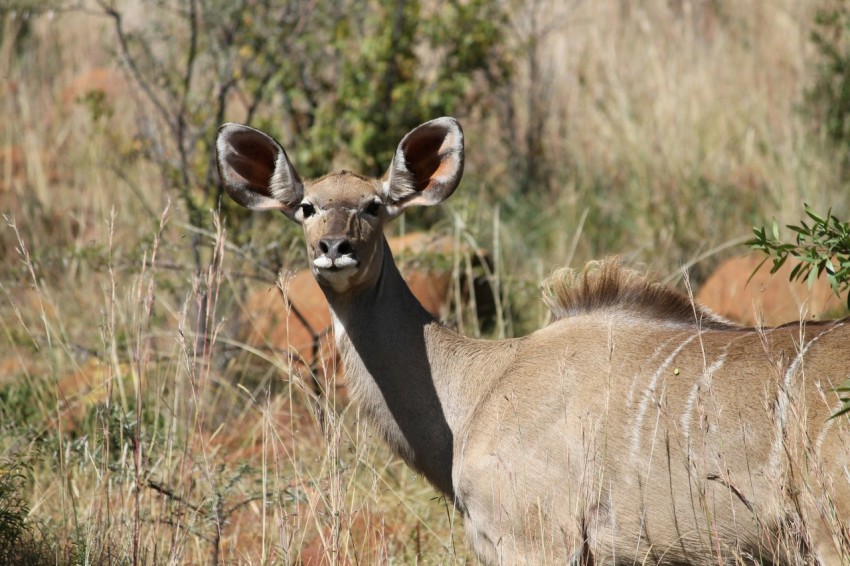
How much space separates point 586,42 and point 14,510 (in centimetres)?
862


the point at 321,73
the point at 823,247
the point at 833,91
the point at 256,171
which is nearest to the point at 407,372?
the point at 256,171

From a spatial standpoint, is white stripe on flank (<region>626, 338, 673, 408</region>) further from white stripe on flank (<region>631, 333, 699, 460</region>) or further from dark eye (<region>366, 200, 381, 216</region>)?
dark eye (<region>366, 200, 381, 216</region>)

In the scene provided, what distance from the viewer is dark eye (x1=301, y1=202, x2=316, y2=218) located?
3861mm

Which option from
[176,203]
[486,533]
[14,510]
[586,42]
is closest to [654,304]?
[486,533]

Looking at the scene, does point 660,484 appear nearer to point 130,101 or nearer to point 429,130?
point 429,130

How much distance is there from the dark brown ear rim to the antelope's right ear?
1.24ft

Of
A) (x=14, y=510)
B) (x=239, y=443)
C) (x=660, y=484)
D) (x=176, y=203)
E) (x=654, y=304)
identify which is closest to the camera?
(x=660, y=484)

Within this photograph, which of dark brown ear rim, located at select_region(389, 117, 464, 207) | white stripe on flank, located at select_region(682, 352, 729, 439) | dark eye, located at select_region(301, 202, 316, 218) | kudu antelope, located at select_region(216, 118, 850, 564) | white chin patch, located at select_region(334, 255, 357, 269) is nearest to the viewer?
kudu antelope, located at select_region(216, 118, 850, 564)

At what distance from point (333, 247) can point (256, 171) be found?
76 centimetres

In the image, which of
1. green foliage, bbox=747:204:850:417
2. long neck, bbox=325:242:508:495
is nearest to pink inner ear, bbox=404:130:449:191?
long neck, bbox=325:242:508:495

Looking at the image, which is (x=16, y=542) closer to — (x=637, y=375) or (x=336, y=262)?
(x=336, y=262)

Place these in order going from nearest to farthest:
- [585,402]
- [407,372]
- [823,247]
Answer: [823,247] → [585,402] → [407,372]

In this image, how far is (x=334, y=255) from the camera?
3.54 meters

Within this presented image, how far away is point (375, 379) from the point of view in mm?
3904
